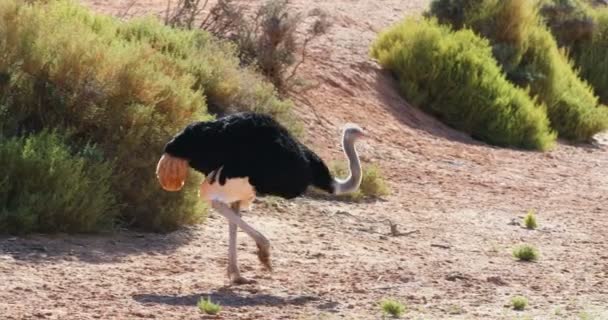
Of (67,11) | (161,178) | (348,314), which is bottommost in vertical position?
(348,314)

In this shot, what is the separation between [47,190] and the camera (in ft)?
36.7

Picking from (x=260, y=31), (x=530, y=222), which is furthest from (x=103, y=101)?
(x=260, y=31)

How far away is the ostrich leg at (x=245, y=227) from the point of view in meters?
10.3

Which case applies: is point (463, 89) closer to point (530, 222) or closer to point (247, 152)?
point (530, 222)

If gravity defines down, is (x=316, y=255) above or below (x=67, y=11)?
below

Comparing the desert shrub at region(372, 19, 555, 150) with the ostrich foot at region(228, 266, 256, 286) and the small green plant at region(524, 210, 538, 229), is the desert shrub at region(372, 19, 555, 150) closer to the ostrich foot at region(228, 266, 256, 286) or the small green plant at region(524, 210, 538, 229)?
the small green plant at region(524, 210, 538, 229)

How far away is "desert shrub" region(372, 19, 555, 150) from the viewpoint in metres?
19.5

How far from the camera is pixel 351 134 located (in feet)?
36.1

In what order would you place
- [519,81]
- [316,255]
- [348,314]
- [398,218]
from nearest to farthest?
[348,314], [316,255], [398,218], [519,81]

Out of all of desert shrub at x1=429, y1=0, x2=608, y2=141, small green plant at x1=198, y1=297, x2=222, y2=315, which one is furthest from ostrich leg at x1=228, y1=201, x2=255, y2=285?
desert shrub at x1=429, y1=0, x2=608, y2=141

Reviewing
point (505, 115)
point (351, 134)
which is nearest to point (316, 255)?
point (351, 134)

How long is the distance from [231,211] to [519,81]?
11.5 meters

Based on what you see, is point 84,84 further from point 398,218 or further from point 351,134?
point 398,218

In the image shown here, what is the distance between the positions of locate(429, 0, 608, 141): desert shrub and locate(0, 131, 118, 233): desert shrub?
35.1 ft
